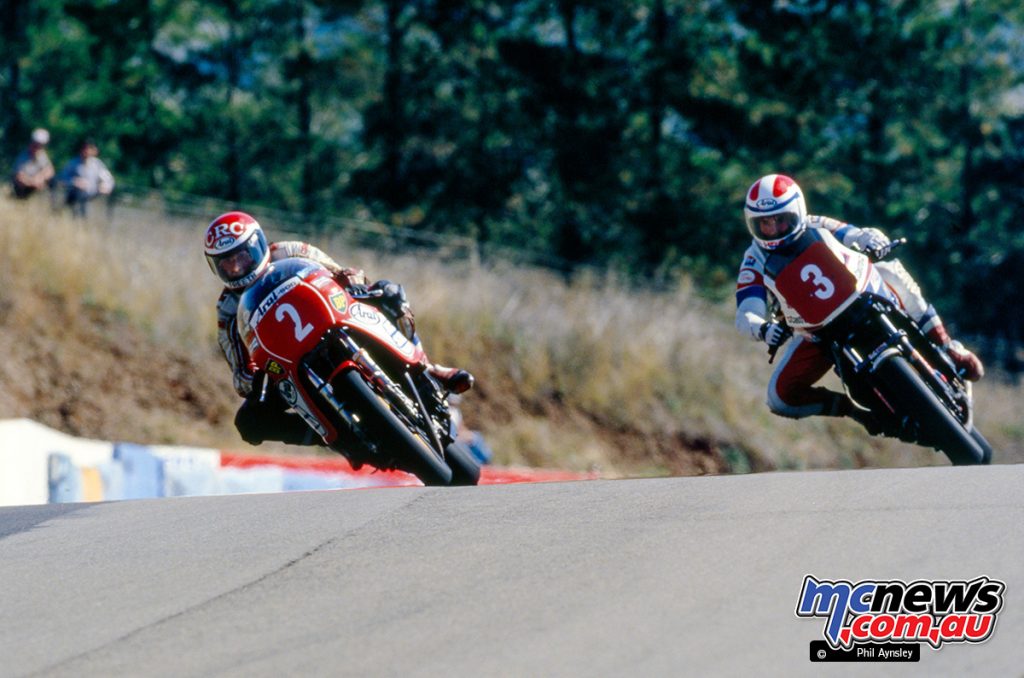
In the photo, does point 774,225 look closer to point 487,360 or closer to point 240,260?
point 240,260

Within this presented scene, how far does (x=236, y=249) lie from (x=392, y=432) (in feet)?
4.97

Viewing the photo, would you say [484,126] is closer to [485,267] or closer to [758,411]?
[485,267]

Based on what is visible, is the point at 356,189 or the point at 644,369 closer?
the point at 644,369

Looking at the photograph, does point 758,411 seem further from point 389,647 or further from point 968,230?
point 389,647

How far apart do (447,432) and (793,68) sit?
894 inches

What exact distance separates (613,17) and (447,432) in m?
22.0

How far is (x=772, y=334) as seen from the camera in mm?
8414

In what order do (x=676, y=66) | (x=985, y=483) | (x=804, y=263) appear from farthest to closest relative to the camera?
(x=676, y=66) → (x=804, y=263) → (x=985, y=483)

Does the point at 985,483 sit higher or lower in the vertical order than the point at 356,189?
higher

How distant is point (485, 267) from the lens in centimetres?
2488

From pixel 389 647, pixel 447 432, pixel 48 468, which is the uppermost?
pixel 389 647

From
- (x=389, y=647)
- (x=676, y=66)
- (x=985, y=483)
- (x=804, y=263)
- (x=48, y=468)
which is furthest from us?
(x=676, y=66)

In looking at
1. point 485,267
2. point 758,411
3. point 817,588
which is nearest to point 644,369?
point 758,411

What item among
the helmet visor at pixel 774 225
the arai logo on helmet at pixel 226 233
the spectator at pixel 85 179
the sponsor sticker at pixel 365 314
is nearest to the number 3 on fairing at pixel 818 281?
the helmet visor at pixel 774 225
